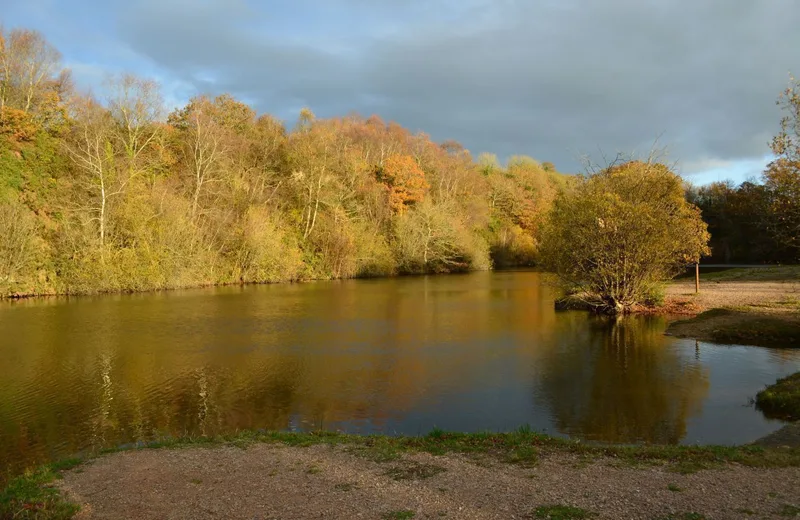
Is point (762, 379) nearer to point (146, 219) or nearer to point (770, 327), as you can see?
point (770, 327)

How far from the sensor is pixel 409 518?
232 inches

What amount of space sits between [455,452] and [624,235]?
62.8 ft

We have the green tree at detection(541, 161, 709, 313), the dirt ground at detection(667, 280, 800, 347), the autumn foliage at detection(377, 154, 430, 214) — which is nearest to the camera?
the dirt ground at detection(667, 280, 800, 347)

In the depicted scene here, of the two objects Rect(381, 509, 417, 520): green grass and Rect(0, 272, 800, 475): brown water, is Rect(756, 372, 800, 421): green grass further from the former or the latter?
Rect(381, 509, 417, 520): green grass

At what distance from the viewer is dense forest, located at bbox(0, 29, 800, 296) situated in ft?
127

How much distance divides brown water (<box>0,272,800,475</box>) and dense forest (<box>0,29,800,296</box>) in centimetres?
1242

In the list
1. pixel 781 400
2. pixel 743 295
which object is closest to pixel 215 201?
pixel 743 295

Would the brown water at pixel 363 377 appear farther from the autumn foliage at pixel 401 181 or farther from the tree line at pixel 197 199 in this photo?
the autumn foliage at pixel 401 181

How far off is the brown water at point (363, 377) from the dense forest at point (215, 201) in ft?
40.8

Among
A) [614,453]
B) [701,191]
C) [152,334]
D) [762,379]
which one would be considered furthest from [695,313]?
[701,191]

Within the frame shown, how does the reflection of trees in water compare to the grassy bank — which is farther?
the reflection of trees in water

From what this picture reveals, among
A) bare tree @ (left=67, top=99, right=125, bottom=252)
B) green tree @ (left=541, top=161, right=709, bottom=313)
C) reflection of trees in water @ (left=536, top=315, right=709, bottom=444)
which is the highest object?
bare tree @ (left=67, top=99, right=125, bottom=252)

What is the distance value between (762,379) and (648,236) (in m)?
10.7

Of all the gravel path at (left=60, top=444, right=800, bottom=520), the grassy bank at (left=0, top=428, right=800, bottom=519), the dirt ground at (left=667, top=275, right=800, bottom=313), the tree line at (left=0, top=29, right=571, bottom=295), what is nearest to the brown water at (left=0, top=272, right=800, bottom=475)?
the grassy bank at (left=0, top=428, right=800, bottom=519)
